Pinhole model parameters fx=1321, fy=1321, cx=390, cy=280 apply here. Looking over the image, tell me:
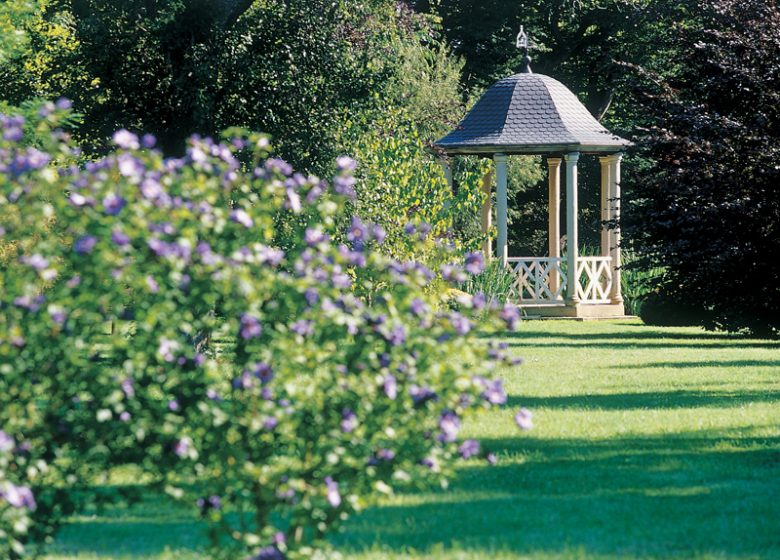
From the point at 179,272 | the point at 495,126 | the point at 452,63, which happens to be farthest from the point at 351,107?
the point at 452,63

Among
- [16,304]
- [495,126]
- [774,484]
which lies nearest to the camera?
[16,304]

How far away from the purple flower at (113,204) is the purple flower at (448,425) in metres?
1.56

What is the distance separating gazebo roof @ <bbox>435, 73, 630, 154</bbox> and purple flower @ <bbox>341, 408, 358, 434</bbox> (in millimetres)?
24146

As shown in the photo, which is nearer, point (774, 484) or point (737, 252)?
point (774, 484)

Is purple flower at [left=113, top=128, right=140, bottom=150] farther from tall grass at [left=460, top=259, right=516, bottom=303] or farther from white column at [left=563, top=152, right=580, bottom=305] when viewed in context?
white column at [left=563, top=152, right=580, bottom=305]

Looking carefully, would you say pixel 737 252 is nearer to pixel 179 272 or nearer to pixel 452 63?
pixel 179 272

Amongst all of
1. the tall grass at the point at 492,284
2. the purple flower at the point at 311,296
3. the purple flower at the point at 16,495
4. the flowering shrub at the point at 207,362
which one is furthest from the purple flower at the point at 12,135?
the tall grass at the point at 492,284

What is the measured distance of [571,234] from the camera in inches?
1170

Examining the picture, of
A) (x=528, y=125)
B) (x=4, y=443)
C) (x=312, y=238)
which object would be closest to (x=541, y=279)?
(x=528, y=125)

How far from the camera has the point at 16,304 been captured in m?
5.23

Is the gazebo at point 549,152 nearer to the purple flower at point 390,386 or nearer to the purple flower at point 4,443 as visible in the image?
the purple flower at point 390,386

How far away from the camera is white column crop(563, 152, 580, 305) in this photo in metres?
29.6

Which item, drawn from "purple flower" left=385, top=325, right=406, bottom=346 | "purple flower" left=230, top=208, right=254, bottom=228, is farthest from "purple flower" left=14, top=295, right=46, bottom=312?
"purple flower" left=385, top=325, right=406, bottom=346

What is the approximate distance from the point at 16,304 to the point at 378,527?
308 cm
